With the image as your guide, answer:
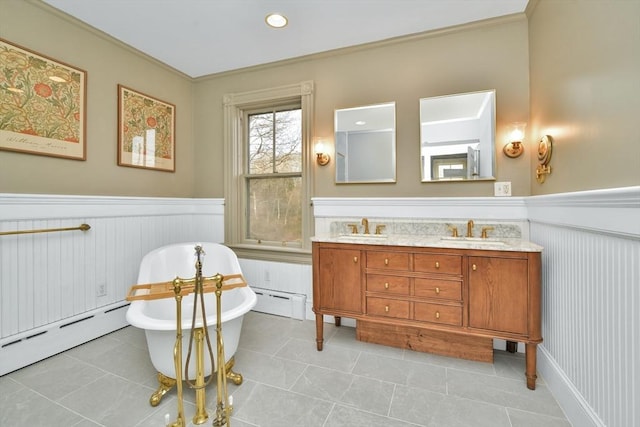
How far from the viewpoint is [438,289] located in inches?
76.4

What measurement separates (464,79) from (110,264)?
132 inches

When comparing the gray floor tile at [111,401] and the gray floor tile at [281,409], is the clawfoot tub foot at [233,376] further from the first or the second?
the gray floor tile at [111,401]

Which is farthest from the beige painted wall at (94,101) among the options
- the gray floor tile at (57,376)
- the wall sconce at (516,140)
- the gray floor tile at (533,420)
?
the gray floor tile at (533,420)

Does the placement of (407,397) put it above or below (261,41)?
below

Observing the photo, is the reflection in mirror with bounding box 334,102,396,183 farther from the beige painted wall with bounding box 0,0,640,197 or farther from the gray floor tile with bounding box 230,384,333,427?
the gray floor tile with bounding box 230,384,333,427

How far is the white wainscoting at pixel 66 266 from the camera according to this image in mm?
1925

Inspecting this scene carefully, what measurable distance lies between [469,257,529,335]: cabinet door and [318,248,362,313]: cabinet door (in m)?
0.75

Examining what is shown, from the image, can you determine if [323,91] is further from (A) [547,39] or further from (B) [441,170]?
(A) [547,39]

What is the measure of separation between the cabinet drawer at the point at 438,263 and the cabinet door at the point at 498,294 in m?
0.08

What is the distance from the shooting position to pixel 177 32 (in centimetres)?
246

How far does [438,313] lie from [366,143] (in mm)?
1520

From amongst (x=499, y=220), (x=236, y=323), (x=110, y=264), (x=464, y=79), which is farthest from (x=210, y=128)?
(x=499, y=220)

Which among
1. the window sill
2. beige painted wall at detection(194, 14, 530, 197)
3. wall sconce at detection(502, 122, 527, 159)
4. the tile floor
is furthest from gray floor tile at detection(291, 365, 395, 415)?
wall sconce at detection(502, 122, 527, 159)

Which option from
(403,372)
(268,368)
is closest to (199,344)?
(268,368)
